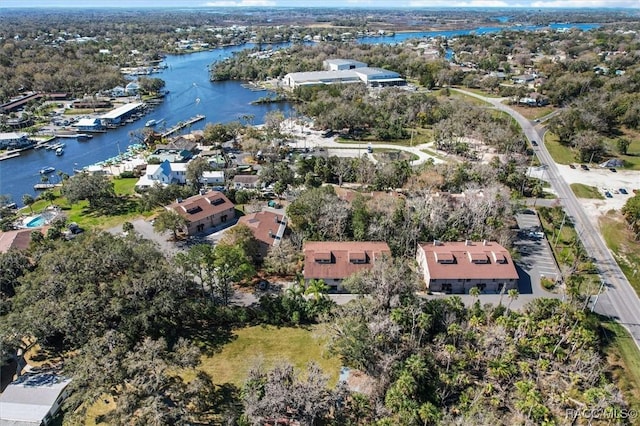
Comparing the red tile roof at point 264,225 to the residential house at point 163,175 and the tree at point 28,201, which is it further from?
the tree at point 28,201

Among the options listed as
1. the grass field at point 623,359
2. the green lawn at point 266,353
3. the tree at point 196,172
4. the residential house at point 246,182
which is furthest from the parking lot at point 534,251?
the tree at point 196,172

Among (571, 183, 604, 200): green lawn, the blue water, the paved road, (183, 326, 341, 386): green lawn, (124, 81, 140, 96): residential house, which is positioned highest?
(124, 81, 140, 96): residential house

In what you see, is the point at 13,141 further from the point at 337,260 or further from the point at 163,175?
the point at 337,260

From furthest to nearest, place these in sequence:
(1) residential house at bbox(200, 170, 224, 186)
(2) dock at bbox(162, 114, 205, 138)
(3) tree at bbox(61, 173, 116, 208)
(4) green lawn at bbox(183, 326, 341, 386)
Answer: (2) dock at bbox(162, 114, 205, 138)
(1) residential house at bbox(200, 170, 224, 186)
(3) tree at bbox(61, 173, 116, 208)
(4) green lawn at bbox(183, 326, 341, 386)

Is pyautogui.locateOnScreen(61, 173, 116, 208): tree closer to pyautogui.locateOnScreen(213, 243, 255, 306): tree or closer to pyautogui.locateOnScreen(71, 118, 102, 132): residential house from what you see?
pyautogui.locateOnScreen(213, 243, 255, 306): tree

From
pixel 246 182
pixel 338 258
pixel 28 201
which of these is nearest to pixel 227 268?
pixel 338 258

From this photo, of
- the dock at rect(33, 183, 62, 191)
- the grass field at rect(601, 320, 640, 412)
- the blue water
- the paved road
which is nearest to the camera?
the grass field at rect(601, 320, 640, 412)

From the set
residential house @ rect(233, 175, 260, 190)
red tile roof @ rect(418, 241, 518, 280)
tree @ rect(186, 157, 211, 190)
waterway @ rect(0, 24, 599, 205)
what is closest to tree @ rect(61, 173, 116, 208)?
tree @ rect(186, 157, 211, 190)
